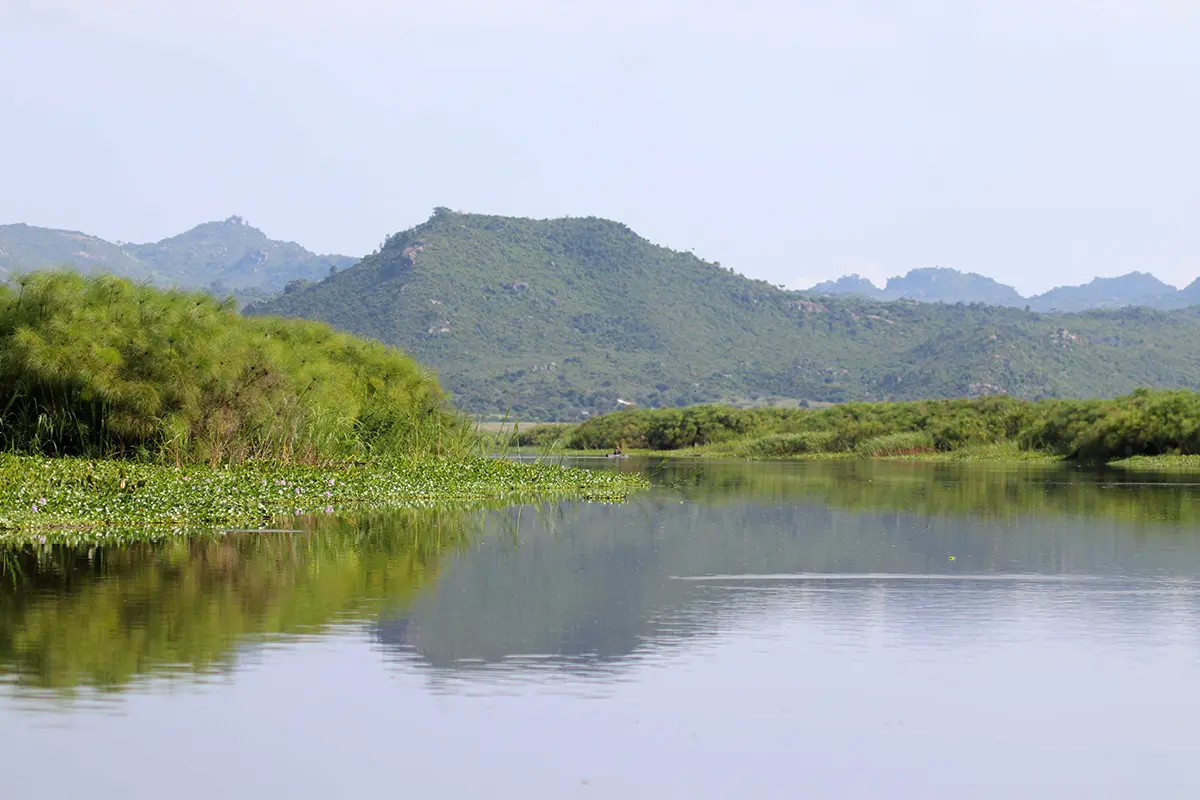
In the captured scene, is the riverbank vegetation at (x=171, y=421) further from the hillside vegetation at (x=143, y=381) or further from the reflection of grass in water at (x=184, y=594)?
the reflection of grass in water at (x=184, y=594)

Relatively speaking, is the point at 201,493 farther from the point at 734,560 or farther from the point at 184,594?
the point at 734,560

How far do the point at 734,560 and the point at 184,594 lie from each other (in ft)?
26.6

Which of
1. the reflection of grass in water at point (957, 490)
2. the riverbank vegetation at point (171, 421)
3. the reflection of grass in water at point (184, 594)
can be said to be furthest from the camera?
the reflection of grass in water at point (957, 490)

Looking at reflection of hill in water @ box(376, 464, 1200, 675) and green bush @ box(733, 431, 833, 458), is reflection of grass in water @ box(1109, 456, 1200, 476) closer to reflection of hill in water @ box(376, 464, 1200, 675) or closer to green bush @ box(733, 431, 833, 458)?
reflection of hill in water @ box(376, 464, 1200, 675)

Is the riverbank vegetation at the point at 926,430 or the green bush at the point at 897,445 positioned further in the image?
the green bush at the point at 897,445

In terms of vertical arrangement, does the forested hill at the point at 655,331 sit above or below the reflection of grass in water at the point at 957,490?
above

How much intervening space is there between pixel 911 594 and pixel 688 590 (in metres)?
2.60

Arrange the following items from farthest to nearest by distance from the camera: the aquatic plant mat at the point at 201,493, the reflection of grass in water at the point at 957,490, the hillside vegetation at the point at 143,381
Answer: the reflection of grass in water at the point at 957,490 → the hillside vegetation at the point at 143,381 → the aquatic plant mat at the point at 201,493

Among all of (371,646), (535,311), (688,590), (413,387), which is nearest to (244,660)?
(371,646)

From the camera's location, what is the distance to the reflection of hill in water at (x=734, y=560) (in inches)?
541

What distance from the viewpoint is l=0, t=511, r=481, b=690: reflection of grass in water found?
39.5ft

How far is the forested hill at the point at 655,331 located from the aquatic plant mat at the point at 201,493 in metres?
91.9

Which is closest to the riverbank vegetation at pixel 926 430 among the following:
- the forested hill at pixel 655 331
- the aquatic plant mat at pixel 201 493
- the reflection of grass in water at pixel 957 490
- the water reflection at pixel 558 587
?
the reflection of grass in water at pixel 957 490

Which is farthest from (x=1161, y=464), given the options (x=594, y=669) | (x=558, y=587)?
(x=594, y=669)
